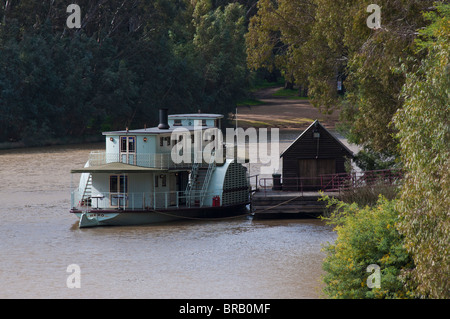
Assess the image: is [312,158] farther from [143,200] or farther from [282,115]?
[282,115]

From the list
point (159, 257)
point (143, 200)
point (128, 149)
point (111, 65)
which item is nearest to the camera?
point (159, 257)

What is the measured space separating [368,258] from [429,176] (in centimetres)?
430

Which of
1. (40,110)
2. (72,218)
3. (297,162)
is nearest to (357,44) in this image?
(297,162)

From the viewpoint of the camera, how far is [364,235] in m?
21.5

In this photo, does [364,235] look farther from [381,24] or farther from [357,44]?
[357,44]

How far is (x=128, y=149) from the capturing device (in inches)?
1558

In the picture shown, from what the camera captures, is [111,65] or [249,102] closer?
[111,65]

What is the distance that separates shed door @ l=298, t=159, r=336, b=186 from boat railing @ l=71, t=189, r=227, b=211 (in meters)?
5.10

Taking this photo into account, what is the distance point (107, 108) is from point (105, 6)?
12176mm

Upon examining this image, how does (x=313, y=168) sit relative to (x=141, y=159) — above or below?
below

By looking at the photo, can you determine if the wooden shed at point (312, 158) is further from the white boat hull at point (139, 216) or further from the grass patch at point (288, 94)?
the grass patch at point (288, 94)

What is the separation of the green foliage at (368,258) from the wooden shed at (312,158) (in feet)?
67.6

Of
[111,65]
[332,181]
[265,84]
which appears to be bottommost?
[332,181]

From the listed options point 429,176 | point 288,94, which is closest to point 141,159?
point 429,176
